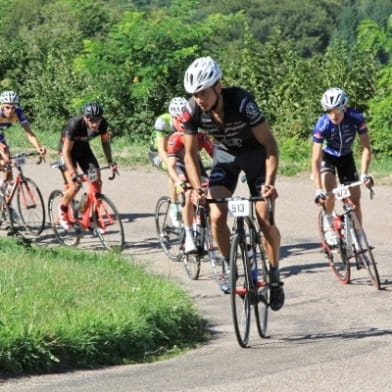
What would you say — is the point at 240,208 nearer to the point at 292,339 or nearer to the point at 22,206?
the point at 292,339

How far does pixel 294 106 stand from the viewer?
2342 cm

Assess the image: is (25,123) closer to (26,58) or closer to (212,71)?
(212,71)

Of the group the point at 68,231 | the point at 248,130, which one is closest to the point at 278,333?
the point at 248,130

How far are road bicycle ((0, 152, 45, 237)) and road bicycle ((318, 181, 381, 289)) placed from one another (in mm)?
4783

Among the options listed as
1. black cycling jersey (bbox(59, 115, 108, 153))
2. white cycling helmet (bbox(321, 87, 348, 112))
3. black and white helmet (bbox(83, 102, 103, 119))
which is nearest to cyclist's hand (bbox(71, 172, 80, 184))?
black cycling jersey (bbox(59, 115, 108, 153))

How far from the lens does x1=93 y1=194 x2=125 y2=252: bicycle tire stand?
14.0 meters

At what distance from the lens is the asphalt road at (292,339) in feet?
24.8

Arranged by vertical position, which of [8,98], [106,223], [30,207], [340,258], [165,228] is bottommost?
[340,258]

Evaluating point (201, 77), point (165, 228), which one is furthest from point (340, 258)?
point (201, 77)

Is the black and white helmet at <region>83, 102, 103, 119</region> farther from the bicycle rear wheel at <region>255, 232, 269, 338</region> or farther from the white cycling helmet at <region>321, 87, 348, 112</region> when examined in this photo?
the bicycle rear wheel at <region>255, 232, 269, 338</region>

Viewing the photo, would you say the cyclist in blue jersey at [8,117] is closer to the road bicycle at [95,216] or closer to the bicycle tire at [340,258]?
the road bicycle at [95,216]

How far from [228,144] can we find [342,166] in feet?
10.9

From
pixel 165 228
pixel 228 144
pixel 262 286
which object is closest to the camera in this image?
pixel 262 286

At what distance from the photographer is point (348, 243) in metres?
11.7
